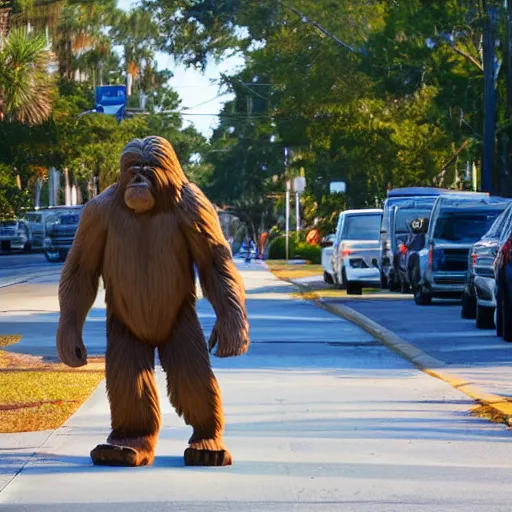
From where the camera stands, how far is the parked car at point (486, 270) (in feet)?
65.8

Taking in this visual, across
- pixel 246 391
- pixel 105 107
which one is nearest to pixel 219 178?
pixel 105 107

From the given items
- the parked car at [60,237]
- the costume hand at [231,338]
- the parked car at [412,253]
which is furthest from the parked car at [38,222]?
the costume hand at [231,338]

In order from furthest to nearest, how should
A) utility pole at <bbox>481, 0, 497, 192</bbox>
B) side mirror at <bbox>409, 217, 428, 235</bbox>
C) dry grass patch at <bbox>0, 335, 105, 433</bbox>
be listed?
utility pole at <bbox>481, 0, 497, 192</bbox> → side mirror at <bbox>409, 217, 428, 235</bbox> → dry grass patch at <bbox>0, 335, 105, 433</bbox>

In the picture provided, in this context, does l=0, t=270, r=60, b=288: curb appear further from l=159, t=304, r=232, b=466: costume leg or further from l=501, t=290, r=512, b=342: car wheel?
l=159, t=304, r=232, b=466: costume leg

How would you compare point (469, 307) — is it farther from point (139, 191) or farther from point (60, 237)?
point (60, 237)

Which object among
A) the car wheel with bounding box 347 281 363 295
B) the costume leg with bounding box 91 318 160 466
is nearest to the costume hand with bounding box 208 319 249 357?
the costume leg with bounding box 91 318 160 466

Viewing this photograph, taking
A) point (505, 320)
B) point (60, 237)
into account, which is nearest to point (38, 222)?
point (60, 237)

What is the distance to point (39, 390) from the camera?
13.5m

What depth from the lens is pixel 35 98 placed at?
3844cm

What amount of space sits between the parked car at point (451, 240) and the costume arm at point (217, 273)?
1829cm

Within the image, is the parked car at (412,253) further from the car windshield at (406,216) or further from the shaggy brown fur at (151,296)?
the shaggy brown fur at (151,296)

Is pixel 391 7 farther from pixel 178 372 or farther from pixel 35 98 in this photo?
pixel 178 372

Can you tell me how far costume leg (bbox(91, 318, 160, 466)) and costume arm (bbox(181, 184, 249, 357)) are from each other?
0.43 m

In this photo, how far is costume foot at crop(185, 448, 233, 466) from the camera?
884 cm
